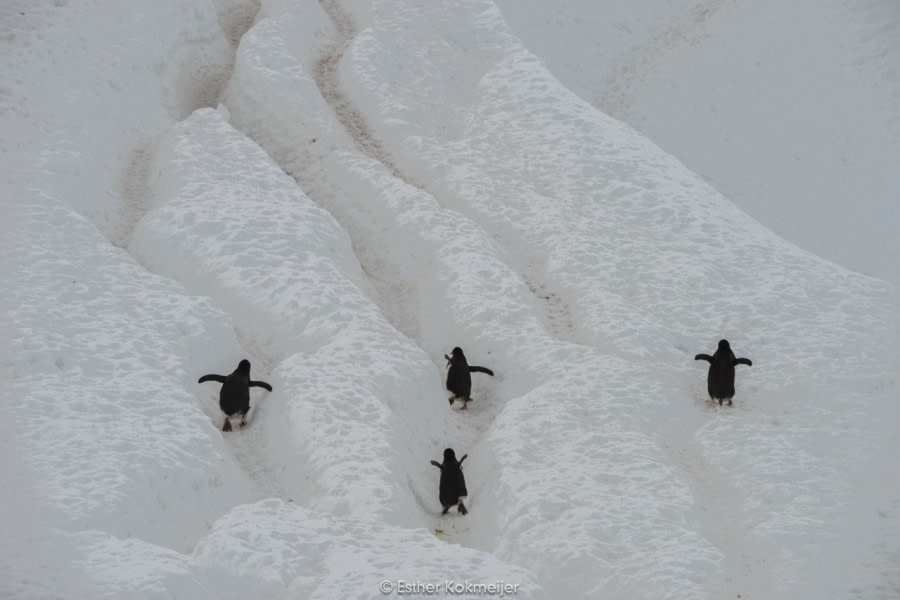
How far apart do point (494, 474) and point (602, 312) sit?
6.31m

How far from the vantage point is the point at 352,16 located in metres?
36.9

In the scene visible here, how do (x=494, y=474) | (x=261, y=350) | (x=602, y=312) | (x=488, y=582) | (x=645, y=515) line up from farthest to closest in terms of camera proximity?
(x=602, y=312)
(x=261, y=350)
(x=494, y=474)
(x=645, y=515)
(x=488, y=582)

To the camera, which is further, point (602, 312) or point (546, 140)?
point (546, 140)

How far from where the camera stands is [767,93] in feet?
141

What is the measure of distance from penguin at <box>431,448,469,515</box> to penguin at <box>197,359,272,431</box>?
3.93m

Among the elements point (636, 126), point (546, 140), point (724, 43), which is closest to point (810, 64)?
point (724, 43)

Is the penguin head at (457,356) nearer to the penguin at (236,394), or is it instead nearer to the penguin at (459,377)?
the penguin at (459,377)

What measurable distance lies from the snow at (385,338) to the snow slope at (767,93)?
1023 centimetres

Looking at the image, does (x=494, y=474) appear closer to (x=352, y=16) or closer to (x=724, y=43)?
(x=352, y=16)

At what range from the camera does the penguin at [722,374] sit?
2153 centimetres

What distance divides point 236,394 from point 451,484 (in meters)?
4.58

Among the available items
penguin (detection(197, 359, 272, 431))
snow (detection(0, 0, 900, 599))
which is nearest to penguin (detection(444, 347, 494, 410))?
snow (detection(0, 0, 900, 599))

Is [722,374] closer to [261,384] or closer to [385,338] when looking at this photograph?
[385,338]

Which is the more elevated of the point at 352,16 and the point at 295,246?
the point at 352,16
